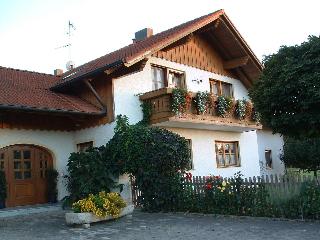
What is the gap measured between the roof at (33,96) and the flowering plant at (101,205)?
351 centimetres

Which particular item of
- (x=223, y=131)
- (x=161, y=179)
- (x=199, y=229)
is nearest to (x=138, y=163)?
(x=161, y=179)

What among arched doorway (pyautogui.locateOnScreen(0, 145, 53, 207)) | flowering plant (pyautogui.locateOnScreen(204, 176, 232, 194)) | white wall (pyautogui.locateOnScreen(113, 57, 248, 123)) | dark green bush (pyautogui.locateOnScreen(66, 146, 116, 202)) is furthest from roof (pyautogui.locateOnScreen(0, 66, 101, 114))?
flowering plant (pyautogui.locateOnScreen(204, 176, 232, 194))

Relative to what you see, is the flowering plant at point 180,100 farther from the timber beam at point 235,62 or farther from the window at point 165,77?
the timber beam at point 235,62

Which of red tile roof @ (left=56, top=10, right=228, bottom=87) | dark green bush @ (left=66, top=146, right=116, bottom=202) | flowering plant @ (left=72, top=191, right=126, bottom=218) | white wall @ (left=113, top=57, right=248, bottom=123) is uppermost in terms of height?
red tile roof @ (left=56, top=10, right=228, bottom=87)

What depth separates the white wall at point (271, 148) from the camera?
919 inches

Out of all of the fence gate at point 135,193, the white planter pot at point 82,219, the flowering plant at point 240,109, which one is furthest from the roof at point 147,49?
the white planter pot at point 82,219

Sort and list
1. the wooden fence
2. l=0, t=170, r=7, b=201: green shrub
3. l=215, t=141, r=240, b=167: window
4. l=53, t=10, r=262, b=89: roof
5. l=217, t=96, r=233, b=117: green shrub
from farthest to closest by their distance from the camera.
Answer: l=215, t=141, r=240, b=167: window → l=217, t=96, r=233, b=117: green shrub → l=53, t=10, r=262, b=89: roof → l=0, t=170, r=7, b=201: green shrub → the wooden fence

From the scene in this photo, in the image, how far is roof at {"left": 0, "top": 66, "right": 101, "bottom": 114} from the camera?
11995 millimetres

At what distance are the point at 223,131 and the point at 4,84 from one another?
9429mm

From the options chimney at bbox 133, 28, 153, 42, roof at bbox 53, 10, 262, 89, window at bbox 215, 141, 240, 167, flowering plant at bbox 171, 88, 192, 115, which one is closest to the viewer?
roof at bbox 53, 10, 262, 89

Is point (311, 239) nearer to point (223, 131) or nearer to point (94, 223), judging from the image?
point (94, 223)

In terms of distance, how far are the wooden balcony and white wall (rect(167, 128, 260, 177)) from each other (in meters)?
0.43

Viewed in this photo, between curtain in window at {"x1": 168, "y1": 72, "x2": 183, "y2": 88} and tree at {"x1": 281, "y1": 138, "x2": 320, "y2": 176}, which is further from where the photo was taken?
tree at {"x1": 281, "y1": 138, "x2": 320, "y2": 176}

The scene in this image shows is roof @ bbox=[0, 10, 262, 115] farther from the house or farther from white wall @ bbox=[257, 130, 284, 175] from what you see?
white wall @ bbox=[257, 130, 284, 175]
